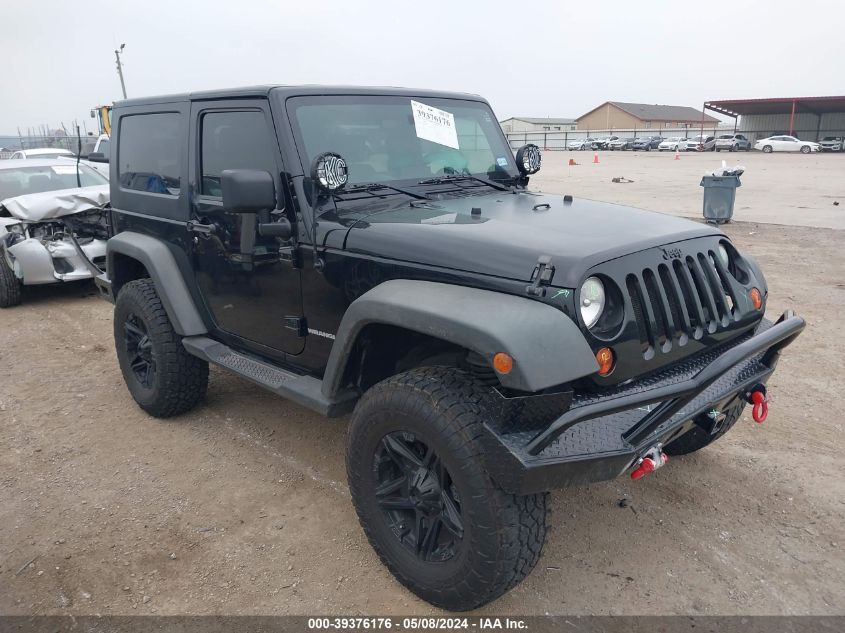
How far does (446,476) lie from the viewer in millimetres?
2445

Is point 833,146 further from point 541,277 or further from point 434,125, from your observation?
point 541,277

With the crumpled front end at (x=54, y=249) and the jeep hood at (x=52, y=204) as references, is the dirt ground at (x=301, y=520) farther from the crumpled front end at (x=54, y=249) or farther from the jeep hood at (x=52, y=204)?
the jeep hood at (x=52, y=204)

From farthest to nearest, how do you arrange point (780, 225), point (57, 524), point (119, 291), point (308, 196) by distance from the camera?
1. point (780, 225)
2. point (119, 291)
3. point (57, 524)
4. point (308, 196)

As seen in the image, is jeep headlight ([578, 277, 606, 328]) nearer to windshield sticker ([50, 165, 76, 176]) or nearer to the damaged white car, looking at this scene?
the damaged white car

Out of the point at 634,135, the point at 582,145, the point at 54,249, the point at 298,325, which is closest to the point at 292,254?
the point at 298,325

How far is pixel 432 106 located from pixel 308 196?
1.09 m

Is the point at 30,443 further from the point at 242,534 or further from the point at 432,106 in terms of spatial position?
the point at 432,106

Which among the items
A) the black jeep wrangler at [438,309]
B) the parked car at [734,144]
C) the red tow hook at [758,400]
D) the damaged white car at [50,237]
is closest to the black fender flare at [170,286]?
the black jeep wrangler at [438,309]

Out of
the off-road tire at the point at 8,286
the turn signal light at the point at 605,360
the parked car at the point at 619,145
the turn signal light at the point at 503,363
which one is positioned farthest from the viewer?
the parked car at the point at 619,145

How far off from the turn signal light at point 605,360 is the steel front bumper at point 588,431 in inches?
3.3

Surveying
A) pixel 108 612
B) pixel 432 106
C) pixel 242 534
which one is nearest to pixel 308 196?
pixel 432 106

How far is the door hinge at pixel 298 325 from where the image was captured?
3199 millimetres

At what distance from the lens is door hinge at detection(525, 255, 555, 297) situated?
2299mm

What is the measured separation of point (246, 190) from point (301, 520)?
5.34 feet
